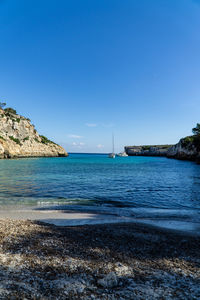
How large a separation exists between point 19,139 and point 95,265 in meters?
99.0

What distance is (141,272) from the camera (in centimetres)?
409

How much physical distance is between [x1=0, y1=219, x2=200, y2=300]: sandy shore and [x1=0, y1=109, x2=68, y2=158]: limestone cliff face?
75.9 metres

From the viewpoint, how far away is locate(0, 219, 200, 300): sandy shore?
3283 millimetres

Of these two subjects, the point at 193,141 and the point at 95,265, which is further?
the point at 193,141

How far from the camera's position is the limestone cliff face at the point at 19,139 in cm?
7962

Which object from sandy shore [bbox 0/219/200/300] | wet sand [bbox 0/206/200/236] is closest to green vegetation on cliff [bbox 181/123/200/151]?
wet sand [bbox 0/206/200/236]

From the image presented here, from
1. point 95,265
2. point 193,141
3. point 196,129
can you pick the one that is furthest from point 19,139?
point 196,129

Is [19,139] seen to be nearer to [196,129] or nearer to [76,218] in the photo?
[76,218]

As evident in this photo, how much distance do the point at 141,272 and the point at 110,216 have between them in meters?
6.46

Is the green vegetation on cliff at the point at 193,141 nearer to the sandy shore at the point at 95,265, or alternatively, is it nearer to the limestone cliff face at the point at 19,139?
the limestone cliff face at the point at 19,139

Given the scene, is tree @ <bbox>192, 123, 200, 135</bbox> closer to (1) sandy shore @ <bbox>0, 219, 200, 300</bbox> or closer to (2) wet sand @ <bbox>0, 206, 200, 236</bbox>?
(2) wet sand @ <bbox>0, 206, 200, 236</bbox>

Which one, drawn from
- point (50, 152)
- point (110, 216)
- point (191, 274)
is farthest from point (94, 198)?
point (50, 152)

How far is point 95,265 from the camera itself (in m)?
4.27

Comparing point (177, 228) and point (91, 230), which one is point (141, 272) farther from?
point (177, 228)
